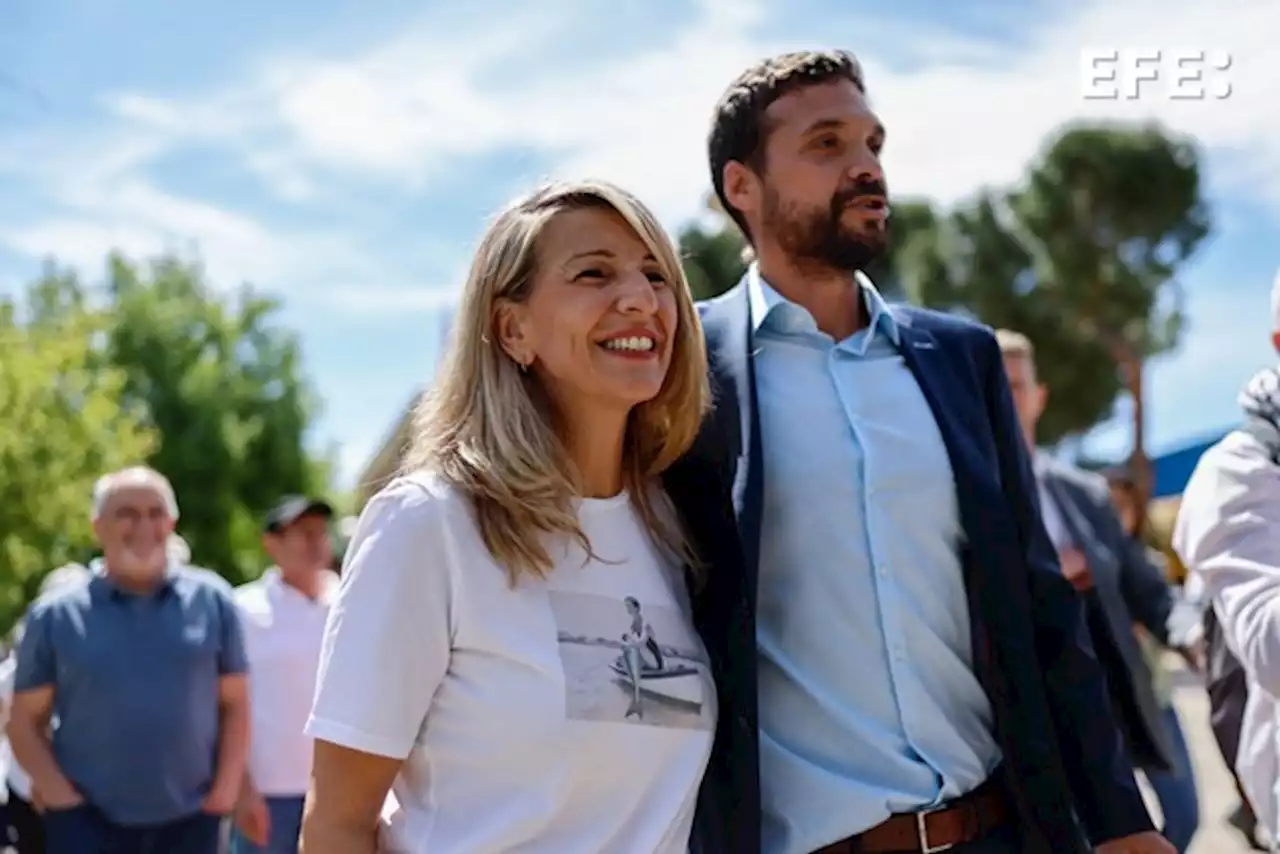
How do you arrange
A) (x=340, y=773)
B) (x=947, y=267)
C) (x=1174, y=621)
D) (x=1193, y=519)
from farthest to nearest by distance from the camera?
1. (x=947, y=267)
2. (x=1174, y=621)
3. (x=1193, y=519)
4. (x=340, y=773)

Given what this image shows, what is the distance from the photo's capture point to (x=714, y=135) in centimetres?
313

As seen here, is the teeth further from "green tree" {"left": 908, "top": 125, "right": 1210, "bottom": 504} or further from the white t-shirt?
"green tree" {"left": 908, "top": 125, "right": 1210, "bottom": 504}

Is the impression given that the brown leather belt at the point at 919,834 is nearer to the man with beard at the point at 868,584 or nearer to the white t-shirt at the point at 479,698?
the man with beard at the point at 868,584

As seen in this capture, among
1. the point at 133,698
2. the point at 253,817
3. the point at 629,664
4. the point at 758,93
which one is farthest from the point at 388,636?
the point at 253,817

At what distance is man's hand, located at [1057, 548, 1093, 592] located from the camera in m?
5.39

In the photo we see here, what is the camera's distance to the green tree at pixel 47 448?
92.2ft

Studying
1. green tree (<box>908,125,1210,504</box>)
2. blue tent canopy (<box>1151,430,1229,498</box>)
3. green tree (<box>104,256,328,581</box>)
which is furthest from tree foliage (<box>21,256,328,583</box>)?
blue tent canopy (<box>1151,430,1229,498</box>)

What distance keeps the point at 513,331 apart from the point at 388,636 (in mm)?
557

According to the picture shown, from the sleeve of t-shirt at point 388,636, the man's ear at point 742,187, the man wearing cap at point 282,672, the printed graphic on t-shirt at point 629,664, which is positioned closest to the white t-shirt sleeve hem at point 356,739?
the sleeve of t-shirt at point 388,636

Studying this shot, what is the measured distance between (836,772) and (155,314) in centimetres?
5219

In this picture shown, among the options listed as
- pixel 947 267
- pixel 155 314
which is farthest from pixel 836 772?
pixel 155 314

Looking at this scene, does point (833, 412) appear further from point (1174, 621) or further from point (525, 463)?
point (1174, 621)

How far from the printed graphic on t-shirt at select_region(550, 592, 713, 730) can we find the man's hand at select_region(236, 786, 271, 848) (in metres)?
5.01

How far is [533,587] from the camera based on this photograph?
7.91 feet
